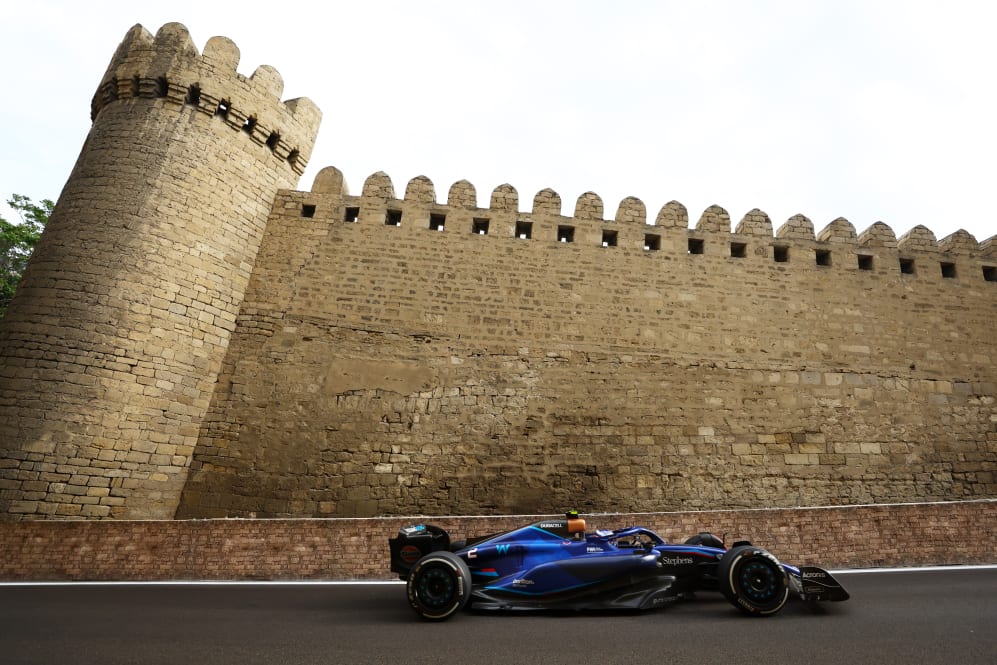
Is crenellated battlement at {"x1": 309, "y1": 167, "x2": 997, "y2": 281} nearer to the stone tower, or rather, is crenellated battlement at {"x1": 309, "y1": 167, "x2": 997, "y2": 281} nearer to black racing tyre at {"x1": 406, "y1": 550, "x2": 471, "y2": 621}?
the stone tower

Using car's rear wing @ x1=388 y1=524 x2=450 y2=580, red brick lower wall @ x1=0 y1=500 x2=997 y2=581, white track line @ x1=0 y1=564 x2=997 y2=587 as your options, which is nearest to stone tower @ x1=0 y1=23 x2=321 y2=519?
red brick lower wall @ x1=0 y1=500 x2=997 y2=581

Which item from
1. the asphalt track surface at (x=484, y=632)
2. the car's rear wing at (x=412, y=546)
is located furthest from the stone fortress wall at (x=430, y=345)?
the car's rear wing at (x=412, y=546)

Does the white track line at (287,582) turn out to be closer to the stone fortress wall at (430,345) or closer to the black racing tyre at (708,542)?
the stone fortress wall at (430,345)

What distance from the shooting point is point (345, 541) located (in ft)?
20.7

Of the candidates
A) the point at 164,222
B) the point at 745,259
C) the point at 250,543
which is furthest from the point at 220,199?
the point at 745,259

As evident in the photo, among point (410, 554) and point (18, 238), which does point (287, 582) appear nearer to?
point (410, 554)

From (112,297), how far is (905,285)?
1455cm

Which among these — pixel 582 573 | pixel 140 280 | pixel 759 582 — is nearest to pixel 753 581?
pixel 759 582

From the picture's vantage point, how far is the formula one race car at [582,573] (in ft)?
13.0

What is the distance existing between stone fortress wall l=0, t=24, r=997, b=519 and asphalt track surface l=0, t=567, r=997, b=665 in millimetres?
3483

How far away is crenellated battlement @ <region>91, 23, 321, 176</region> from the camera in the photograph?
9.95 metres

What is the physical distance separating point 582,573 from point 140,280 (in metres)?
8.14

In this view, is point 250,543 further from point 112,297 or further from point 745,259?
point 745,259

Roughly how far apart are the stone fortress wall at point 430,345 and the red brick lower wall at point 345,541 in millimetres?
1140
